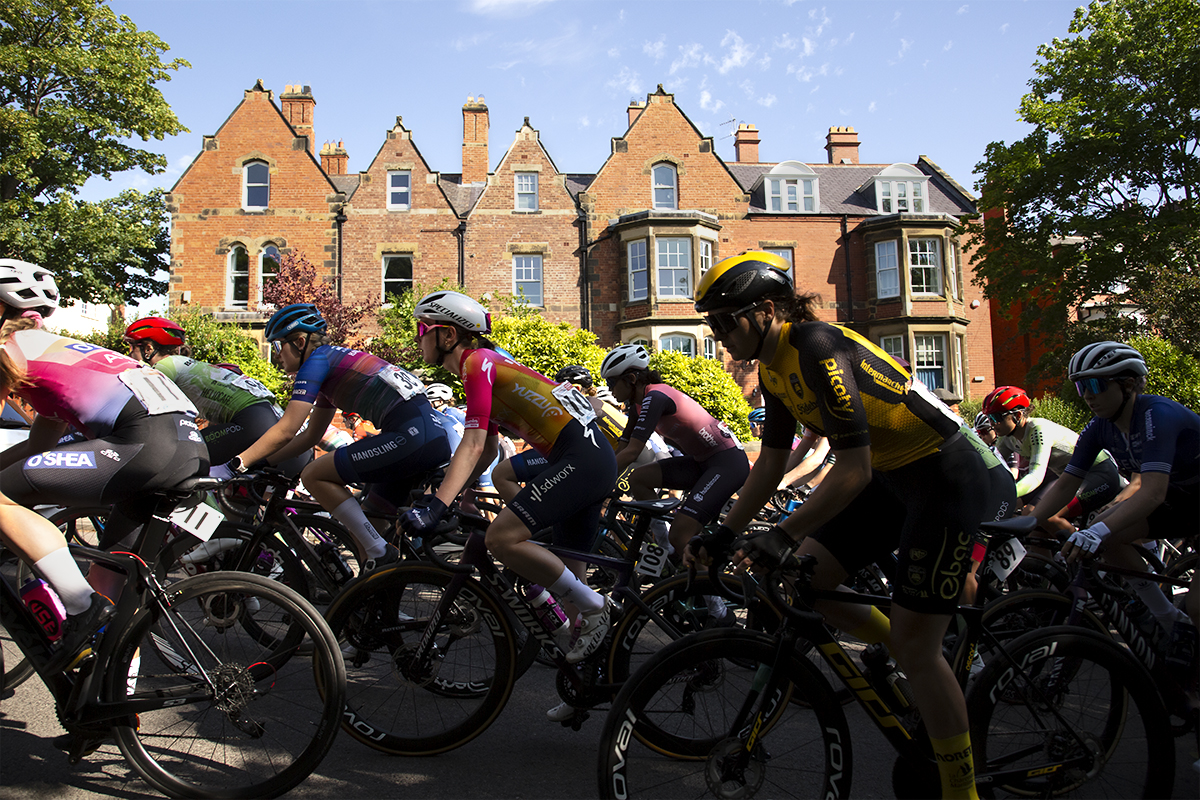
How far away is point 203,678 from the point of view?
330cm

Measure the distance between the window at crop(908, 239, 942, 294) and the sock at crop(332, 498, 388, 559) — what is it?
2838 centimetres

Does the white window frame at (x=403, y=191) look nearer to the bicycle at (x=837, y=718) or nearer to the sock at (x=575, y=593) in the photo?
the sock at (x=575, y=593)

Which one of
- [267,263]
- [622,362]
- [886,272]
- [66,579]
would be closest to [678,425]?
[622,362]

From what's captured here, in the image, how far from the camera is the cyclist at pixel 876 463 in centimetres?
275

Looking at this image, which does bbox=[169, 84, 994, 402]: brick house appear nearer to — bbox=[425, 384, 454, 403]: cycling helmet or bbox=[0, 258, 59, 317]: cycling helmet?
bbox=[425, 384, 454, 403]: cycling helmet

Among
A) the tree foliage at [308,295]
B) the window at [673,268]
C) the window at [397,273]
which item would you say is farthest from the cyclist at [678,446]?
the window at [397,273]

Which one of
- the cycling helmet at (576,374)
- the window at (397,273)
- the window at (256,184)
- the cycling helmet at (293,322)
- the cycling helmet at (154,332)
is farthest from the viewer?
the window at (397,273)

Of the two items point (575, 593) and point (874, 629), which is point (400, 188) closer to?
point (575, 593)

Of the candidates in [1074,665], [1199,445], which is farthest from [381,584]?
[1199,445]

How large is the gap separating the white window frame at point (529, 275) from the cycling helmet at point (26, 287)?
24.8m

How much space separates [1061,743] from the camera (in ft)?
10.2

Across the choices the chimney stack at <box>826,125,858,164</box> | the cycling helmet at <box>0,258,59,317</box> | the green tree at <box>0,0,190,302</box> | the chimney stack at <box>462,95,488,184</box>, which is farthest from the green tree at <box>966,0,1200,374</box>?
the green tree at <box>0,0,190,302</box>

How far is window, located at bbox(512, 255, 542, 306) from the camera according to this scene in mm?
28516

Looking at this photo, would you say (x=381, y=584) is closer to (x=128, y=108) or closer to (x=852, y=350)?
(x=852, y=350)
